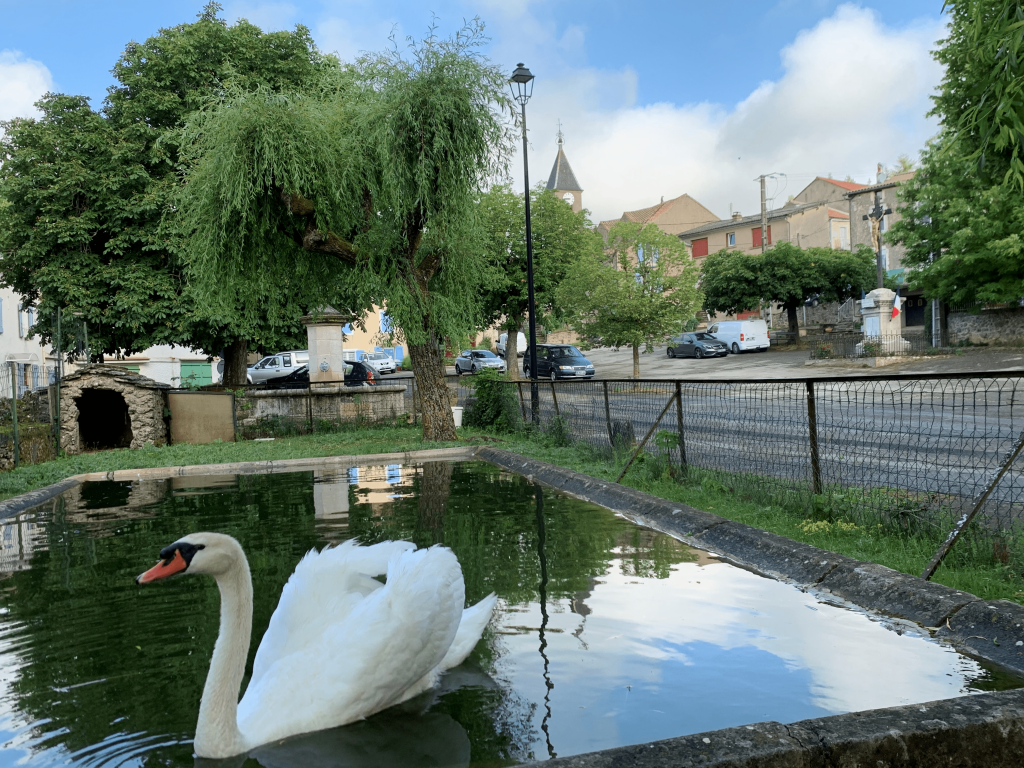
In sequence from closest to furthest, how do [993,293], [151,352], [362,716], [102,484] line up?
[362,716] < [102,484] < [993,293] < [151,352]

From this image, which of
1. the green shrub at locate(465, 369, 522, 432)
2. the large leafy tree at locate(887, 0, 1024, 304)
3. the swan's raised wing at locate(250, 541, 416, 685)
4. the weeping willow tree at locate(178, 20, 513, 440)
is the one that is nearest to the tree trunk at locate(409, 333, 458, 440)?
the weeping willow tree at locate(178, 20, 513, 440)

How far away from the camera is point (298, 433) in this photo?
2123 centimetres

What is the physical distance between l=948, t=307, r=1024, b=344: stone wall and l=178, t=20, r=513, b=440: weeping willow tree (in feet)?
87.0

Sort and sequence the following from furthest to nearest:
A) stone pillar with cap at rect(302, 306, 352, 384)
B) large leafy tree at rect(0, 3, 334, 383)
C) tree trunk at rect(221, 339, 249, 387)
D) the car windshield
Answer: the car windshield < tree trunk at rect(221, 339, 249, 387) < large leafy tree at rect(0, 3, 334, 383) < stone pillar with cap at rect(302, 306, 352, 384)

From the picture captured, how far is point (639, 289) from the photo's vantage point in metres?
34.3

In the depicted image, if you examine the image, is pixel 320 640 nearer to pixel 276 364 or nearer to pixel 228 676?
pixel 228 676

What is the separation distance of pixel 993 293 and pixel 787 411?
29422 mm

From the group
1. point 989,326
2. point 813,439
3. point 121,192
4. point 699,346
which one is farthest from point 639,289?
point 813,439

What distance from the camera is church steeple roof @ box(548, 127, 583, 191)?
3393 inches

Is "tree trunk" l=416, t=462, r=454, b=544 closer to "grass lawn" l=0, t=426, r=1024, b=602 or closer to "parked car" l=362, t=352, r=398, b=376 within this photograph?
"grass lawn" l=0, t=426, r=1024, b=602

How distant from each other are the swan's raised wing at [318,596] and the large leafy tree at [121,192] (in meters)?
20.5

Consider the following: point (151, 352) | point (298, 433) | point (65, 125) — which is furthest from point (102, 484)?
point (151, 352)

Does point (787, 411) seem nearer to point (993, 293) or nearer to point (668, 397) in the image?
point (668, 397)

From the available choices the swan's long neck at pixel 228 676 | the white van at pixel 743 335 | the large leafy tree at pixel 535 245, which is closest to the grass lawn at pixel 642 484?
the swan's long neck at pixel 228 676
